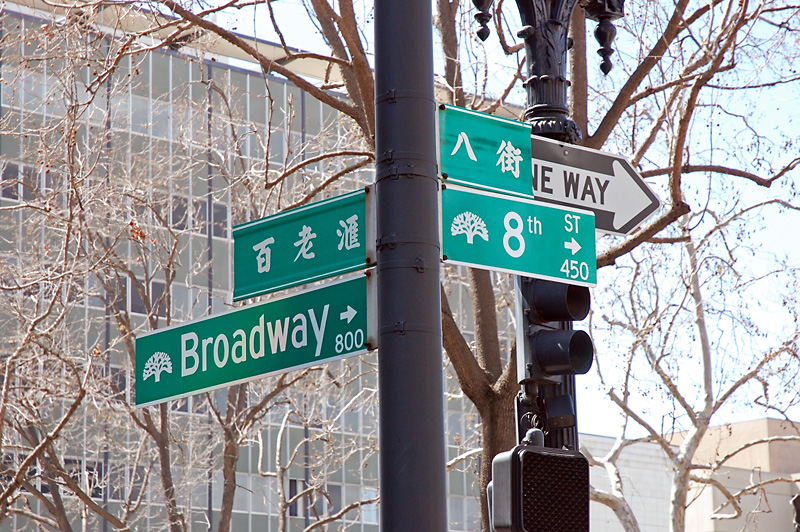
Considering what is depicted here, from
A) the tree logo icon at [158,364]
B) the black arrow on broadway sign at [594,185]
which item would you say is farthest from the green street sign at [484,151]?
the tree logo icon at [158,364]

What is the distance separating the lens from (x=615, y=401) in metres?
18.6

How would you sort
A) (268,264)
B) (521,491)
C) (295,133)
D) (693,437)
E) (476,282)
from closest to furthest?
(521,491)
(268,264)
(476,282)
(693,437)
(295,133)

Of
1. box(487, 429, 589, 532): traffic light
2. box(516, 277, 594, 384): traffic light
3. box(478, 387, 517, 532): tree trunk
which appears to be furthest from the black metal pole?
box(478, 387, 517, 532): tree trunk

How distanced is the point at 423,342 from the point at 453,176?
2.71ft

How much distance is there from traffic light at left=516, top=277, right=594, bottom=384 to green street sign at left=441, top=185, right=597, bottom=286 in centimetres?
10

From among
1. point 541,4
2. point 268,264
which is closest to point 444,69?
point 541,4

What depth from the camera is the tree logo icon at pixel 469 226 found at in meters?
4.33

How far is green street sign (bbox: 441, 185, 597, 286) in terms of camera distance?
14.3 feet

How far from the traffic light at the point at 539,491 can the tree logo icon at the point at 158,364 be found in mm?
1638

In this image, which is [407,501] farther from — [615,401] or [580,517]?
[615,401]

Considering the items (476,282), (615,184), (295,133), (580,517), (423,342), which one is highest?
(295,133)

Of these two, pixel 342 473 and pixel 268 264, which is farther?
pixel 342 473

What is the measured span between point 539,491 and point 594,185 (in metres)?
1.61

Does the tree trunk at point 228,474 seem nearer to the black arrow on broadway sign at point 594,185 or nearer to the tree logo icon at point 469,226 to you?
the black arrow on broadway sign at point 594,185
